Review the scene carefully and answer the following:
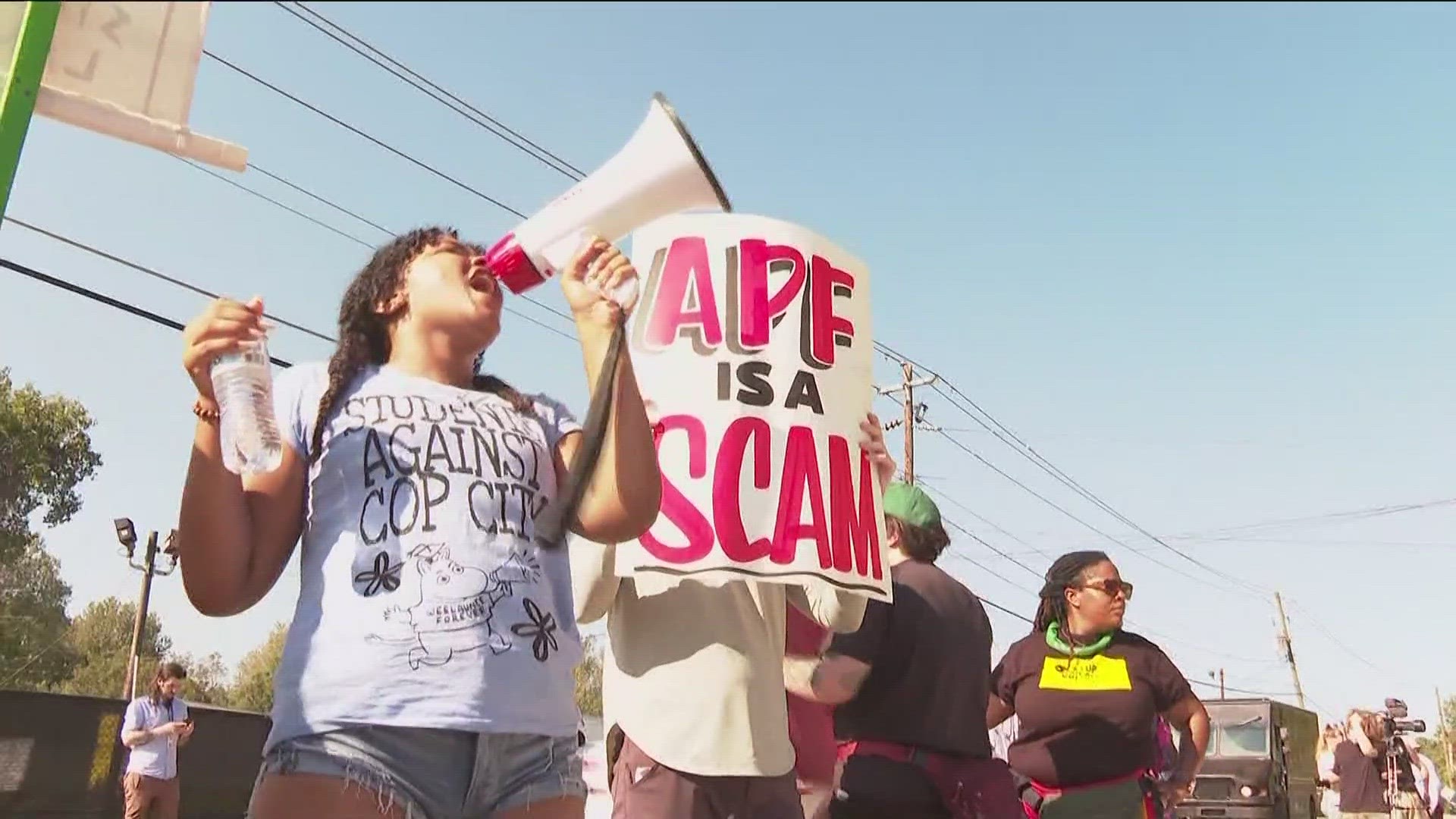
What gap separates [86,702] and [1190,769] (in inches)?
359

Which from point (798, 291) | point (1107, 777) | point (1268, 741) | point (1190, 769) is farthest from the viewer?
point (1268, 741)

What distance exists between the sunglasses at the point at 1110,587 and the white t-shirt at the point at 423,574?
271cm

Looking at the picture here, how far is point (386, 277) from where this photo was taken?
6.82ft

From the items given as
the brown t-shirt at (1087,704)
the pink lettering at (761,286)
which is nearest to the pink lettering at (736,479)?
the pink lettering at (761,286)

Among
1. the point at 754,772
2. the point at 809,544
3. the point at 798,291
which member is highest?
the point at 798,291

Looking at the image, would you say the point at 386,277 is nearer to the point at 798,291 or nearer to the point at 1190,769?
the point at 798,291

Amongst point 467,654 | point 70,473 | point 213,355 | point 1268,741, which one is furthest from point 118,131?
point 70,473

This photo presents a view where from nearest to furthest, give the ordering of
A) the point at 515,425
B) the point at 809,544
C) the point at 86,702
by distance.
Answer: the point at 515,425, the point at 809,544, the point at 86,702

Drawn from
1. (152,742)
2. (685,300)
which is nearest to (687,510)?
(685,300)

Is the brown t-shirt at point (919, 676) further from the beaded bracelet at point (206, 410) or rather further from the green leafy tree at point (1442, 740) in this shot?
the green leafy tree at point (1442, 740)

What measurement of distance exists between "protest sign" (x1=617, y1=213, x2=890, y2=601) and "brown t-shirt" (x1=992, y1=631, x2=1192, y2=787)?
1.41m

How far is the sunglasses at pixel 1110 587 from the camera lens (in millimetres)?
4078

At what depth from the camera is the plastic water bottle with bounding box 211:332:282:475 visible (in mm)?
1651

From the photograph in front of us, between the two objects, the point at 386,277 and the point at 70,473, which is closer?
the point at 386,277
